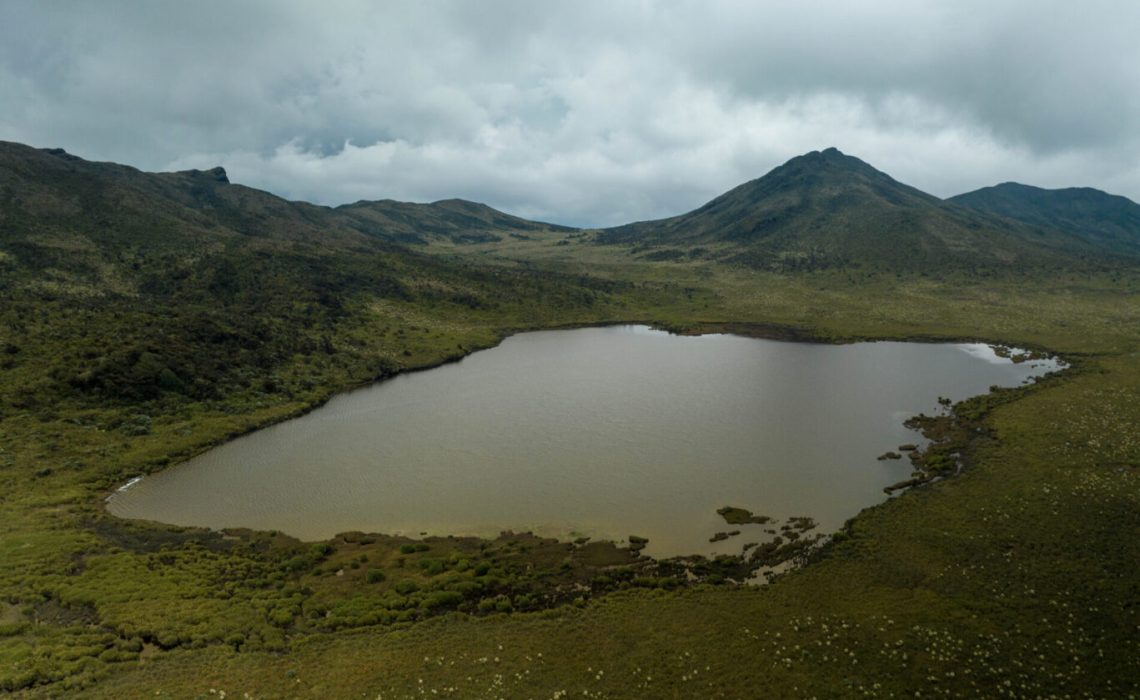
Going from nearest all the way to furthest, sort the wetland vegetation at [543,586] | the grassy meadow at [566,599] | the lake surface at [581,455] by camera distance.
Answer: the grassy meadow at [566,599]
the wetland vegetation at [543,586]
the lake surface at [581,455]

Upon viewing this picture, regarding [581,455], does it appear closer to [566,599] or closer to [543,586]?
[543,586]

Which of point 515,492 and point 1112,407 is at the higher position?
point 1112,407

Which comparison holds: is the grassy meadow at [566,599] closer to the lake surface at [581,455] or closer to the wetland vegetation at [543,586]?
the wetland vegetation at [543,586]

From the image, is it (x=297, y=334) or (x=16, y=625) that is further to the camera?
(x=297, y=334)

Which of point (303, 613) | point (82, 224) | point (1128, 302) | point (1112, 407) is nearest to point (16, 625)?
point (303, 613)

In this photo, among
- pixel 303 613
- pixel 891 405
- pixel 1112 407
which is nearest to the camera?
pixel 303 613

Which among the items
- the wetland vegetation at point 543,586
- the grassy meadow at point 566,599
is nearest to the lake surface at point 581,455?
the wetland vegetation at point 543,586

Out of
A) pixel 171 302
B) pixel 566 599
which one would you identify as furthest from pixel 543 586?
pixel 171 302

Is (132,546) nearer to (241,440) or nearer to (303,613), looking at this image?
(303,613)

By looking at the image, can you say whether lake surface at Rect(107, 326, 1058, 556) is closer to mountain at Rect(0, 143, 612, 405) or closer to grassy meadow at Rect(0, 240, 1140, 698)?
grassy meadow at Rect(0, 240, 1140, 698)
